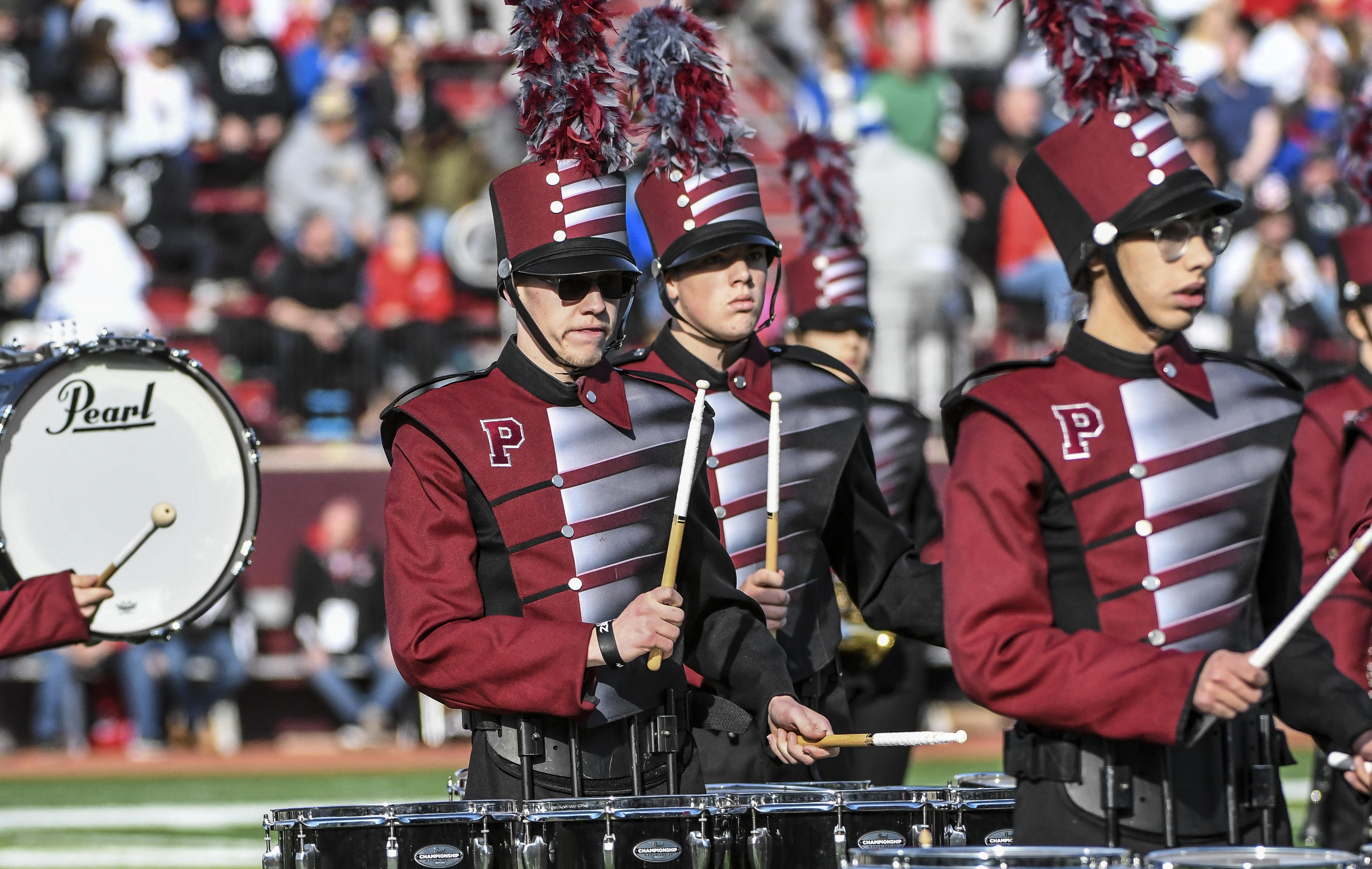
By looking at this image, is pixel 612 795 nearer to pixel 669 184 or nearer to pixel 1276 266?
pixel 669 184

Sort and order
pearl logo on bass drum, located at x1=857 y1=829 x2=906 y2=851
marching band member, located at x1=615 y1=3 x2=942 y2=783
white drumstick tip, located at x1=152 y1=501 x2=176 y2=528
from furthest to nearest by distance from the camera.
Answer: marching band member, located at x1=615 y1=3 x2=942 y2=783
white drumstick tip, located at x1=152 y1=501 x2=176 y2=528
pearl logo on bass drum, located at x1=857 y1=829 x2=906 y2=851

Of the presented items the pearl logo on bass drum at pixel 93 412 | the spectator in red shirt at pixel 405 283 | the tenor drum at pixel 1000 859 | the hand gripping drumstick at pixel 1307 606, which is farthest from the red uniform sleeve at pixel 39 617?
the spectator in red shirt at pixel 405 283

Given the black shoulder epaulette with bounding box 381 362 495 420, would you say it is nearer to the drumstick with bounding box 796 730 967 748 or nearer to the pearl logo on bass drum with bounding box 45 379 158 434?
the drumstick with bounding box 796 730 967 748

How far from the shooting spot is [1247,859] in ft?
10.9

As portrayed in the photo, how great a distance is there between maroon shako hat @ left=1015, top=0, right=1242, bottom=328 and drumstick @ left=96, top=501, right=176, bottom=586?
7.99 feet

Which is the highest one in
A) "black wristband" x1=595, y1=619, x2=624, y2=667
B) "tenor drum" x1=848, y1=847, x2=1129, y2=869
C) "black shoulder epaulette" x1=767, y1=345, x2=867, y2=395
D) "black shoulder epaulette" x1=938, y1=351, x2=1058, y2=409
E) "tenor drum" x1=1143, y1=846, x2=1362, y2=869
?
"black shoulder epaulette" x1=767, y1=345, x2=867, y2=395

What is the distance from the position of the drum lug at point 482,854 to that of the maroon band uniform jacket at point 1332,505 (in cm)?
318

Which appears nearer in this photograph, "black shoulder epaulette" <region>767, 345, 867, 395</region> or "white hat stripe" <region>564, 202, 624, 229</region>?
"white hat stripe" <region>564, 202, 624, 229</region>

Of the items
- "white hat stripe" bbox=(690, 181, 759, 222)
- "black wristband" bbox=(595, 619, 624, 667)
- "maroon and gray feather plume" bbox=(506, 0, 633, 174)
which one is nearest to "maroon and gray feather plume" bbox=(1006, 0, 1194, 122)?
"maroon and gray feather plume" bbox=(506, 0, 633, 174)

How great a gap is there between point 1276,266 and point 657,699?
11470 millimetres

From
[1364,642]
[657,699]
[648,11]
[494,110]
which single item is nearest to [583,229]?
[657,699]

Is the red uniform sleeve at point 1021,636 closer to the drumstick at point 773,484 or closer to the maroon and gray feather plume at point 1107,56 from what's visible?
the maroon and gray feather plume at point 1107,56

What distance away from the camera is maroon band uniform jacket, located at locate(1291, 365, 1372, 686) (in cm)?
655

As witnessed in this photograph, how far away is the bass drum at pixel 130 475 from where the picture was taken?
5.46m
